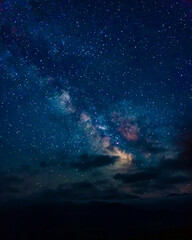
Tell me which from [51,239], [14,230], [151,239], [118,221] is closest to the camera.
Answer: [151,239]

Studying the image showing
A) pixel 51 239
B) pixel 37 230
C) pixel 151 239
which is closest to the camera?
pixel 151 239

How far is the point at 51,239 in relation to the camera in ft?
446

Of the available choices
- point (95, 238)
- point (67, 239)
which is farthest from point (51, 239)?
point (95, 238)

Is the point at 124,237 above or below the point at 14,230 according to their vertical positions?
below

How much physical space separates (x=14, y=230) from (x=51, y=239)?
2928cm

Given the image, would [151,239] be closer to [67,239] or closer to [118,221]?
[67,239]

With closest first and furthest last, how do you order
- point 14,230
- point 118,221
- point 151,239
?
1. point 151,239
2. point 14,230
3. point 118,221

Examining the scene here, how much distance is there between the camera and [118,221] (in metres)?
161

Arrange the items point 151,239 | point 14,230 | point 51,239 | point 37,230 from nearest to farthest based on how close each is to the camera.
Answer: point 151,239, point 14,230, point 37,230, point 51,239

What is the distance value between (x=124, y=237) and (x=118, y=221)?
1063 inches

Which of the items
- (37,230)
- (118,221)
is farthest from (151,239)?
(118,221)

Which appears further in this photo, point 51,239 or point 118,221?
point 118,221

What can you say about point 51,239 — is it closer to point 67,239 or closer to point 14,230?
point 67,239

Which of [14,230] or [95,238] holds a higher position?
[14,230]
